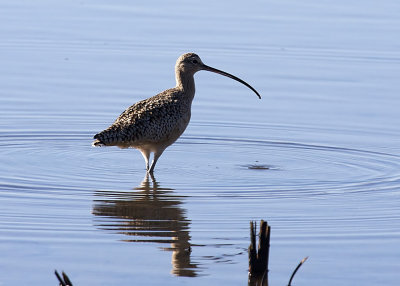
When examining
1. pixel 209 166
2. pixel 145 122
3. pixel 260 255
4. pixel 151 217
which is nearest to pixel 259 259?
pixel 260 255

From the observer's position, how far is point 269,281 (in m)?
6.84

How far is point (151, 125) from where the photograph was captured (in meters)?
10.7

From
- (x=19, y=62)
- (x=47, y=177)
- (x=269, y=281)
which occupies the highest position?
(x=19, y=62)

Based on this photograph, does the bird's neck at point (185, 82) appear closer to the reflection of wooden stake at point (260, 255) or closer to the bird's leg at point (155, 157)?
the bird's leg at point (155, 157)

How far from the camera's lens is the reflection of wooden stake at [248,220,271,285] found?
659 centimetres

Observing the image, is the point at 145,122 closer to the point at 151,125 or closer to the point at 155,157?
the point at 151,125

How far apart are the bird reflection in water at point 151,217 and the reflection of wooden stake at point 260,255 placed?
43 cm

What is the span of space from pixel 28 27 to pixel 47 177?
8286 mm

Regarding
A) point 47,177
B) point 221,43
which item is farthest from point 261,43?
point 47,177

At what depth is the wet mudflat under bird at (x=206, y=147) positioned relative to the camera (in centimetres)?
738

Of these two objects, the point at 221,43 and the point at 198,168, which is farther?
the point at 221,43

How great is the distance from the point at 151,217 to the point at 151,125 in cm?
206

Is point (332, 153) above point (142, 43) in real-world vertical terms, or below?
below

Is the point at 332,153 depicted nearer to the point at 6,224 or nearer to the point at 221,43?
the point at 6,224
